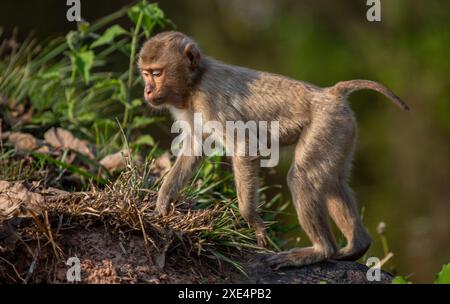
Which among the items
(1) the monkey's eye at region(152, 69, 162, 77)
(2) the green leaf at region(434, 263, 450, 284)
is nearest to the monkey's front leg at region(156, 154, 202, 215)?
(1) the monkey's eye at region(152, 69, 162, 77)

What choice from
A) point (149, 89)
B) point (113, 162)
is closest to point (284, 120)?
point (149, 89)

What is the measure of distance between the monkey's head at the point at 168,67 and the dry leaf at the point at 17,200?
5.09 ft

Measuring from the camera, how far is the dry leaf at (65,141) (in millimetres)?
9812

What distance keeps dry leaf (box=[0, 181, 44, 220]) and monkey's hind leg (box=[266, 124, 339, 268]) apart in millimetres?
2069

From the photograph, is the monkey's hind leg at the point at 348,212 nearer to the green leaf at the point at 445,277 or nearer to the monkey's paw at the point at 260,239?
the monkey's paw at the point at 260,239

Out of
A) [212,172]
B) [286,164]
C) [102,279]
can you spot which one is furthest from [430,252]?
[102,279]

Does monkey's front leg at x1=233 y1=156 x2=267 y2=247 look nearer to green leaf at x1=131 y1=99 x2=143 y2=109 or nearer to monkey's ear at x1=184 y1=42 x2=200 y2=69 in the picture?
monkey's ear at x1=184 y1=42 x2=200 y2=69

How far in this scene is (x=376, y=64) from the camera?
20625 millimetres

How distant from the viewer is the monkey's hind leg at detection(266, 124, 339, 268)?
26.1 ft

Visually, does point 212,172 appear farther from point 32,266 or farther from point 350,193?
point 32,266

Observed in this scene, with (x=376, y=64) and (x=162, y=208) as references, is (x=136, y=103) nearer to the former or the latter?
(x=162, y=208)

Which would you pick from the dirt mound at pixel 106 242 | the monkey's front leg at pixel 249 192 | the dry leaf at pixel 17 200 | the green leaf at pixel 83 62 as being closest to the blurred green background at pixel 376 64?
the green leaf at pixel 83 62

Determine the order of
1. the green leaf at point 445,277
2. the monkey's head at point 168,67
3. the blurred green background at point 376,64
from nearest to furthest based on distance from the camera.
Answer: the green leaf at point 445,277
the monkey's head at point 168,67
the blurred green background at point 376,64

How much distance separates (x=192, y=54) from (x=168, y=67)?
0.78ft
